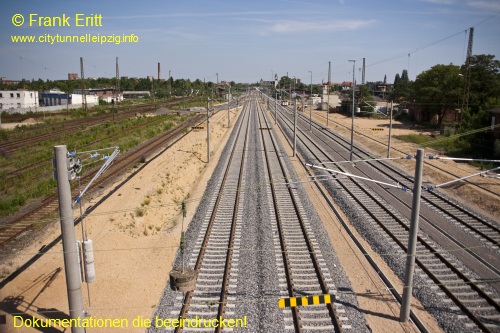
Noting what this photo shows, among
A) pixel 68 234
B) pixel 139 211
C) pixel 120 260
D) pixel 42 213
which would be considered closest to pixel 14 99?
pixel 42 213

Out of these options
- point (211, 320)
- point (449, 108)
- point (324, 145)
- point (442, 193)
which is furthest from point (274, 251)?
point (449, 108)

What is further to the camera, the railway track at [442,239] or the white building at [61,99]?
the white building at [61,99]

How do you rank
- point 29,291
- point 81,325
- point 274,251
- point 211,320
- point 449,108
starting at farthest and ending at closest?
point 449,108, point 274,251, point 29,291, point 211,320, point 81,325

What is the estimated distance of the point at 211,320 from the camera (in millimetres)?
11016

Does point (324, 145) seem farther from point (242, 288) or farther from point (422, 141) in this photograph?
point (242, 288)

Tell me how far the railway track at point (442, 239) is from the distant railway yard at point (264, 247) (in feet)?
0.20

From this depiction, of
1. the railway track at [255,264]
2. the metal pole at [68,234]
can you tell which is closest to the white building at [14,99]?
the railway track at [255,264]

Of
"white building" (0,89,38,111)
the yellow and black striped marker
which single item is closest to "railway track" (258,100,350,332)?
the yellow and black striped marker

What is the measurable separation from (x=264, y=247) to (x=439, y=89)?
172 feet

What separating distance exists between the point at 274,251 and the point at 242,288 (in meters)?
2.95

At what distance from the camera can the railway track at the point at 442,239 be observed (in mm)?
12023

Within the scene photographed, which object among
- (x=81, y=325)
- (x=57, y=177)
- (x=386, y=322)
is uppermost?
(x=57, y=177)

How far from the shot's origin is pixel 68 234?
9148mm

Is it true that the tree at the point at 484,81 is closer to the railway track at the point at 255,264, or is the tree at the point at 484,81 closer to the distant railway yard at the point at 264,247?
the distant railway yard at the point at 264,247
